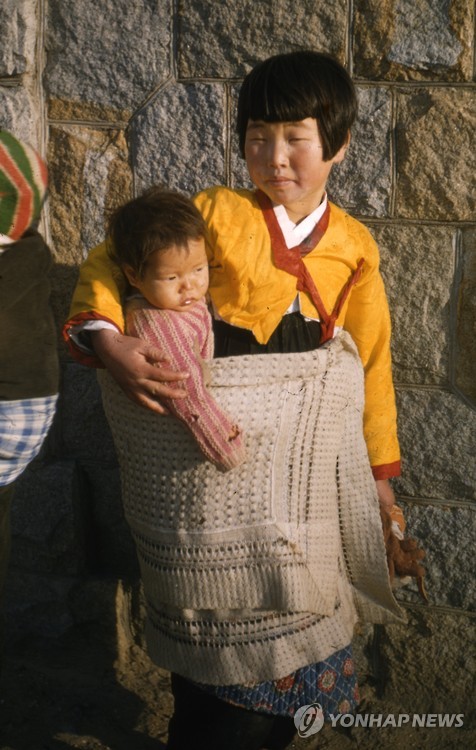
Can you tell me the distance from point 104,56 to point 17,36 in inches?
11.5

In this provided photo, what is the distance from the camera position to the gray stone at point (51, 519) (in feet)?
10.1

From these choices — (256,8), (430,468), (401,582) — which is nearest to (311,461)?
(401,582)

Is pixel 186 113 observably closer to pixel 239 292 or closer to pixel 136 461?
pixel 239 292

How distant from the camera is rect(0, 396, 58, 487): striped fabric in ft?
7.20

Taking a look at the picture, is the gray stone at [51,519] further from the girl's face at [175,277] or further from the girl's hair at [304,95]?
the girl's hair at [304,95]

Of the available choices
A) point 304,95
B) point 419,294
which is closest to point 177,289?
point 304,95

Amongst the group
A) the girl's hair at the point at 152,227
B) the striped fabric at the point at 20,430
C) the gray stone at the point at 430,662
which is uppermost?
the girl's hair at the point at 152,227

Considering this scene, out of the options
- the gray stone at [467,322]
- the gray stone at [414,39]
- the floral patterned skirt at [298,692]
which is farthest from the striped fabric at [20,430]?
the gray stone at [414,39]

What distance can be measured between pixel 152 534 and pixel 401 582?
779 mm

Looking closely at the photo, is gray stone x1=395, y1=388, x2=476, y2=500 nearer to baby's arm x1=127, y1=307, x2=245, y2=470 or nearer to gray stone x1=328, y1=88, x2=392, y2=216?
gray stone x1=328, y1=88, x2=392, y2=216

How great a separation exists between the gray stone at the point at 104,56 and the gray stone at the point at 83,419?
0.86 metres

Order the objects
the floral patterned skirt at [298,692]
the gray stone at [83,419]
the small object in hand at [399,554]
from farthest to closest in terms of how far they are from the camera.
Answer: the gray stone at [83,419]
the small object in hand at [399,554]
the floral patterned skirt at [298,692]

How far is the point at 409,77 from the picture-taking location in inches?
103

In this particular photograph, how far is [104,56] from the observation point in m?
2.81
